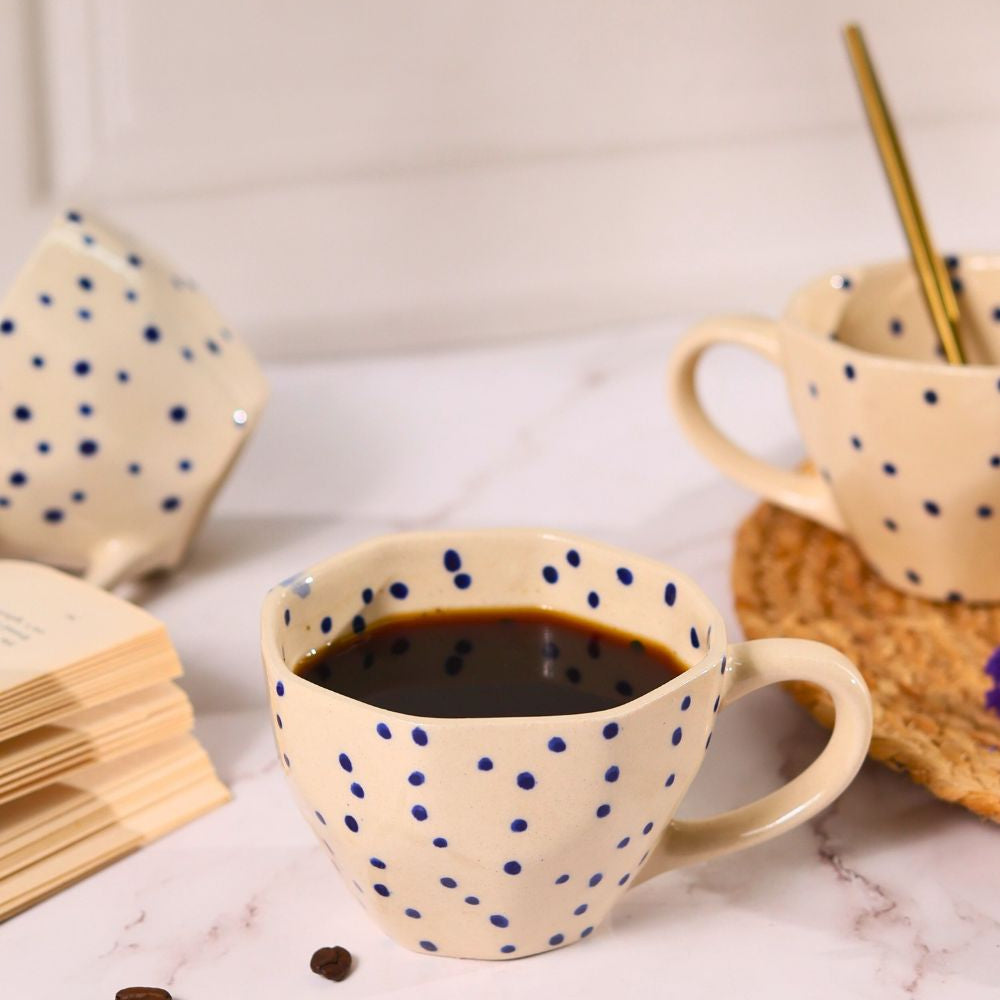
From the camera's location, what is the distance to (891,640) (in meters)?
0.63

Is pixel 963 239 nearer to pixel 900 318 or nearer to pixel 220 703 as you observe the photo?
pixel 900 318

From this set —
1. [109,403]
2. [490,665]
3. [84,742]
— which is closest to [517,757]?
[490,665]

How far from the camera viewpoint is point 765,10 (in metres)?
1.09

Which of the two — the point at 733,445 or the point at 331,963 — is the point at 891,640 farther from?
the point at 331,963

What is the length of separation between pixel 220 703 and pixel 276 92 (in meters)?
0.59

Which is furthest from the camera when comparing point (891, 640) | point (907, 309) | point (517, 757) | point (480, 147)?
point (480, 147)

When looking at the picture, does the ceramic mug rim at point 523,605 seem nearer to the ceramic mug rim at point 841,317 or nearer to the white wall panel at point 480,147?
the ceramic mug rim at point 841,317

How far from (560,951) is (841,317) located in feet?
1.23

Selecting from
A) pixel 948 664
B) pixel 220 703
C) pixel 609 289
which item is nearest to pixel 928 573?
pixel 948 664

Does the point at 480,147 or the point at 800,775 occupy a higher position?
the point at 480,147

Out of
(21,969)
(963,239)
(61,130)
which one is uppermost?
(61,130)

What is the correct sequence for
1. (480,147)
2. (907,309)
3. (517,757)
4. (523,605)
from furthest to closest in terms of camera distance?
(480,147) → (907,309) → (523,605) → (517,757)

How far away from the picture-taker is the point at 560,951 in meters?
0.47

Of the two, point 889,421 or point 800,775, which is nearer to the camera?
point 800,775
